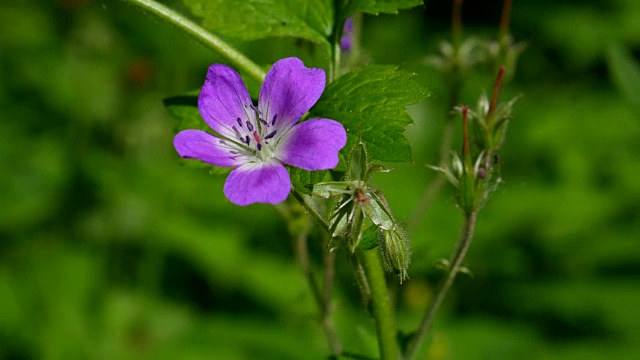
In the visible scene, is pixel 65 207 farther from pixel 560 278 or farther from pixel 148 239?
pixel 560 278

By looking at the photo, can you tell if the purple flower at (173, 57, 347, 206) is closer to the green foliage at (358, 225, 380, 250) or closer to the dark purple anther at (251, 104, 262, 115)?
the dark purple anther at (251, 104, 262, 115)

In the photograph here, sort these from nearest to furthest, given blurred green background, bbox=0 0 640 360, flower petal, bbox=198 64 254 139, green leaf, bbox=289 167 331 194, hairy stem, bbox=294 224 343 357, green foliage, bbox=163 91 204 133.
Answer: green leaf, bbox=289 167 331 194 → flower petal, bbox=198 64 254 139 → green foliage, bbox=163 91 204 133 → hairy stem, bbox=294 224 343 357 → blurred green background, bbox=0 0 640 360

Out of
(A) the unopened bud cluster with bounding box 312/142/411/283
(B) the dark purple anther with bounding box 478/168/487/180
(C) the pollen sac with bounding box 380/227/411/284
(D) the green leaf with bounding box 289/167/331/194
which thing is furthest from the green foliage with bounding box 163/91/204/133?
(B) the dark purple anther with bounding box 478/168/487/180

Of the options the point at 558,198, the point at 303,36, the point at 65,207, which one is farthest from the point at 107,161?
the point at 303,36

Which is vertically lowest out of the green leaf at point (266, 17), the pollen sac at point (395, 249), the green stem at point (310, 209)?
the pollen sac at point (395, 249)

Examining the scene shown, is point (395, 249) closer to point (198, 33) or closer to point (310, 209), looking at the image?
point (310, 209)

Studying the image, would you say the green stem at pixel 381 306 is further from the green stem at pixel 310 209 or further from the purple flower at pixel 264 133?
the purple flower at pixel 264 133

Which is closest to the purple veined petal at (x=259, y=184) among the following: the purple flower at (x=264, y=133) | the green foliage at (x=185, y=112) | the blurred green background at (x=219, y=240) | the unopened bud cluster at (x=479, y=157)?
the purple flower at (x=264, y=133)
